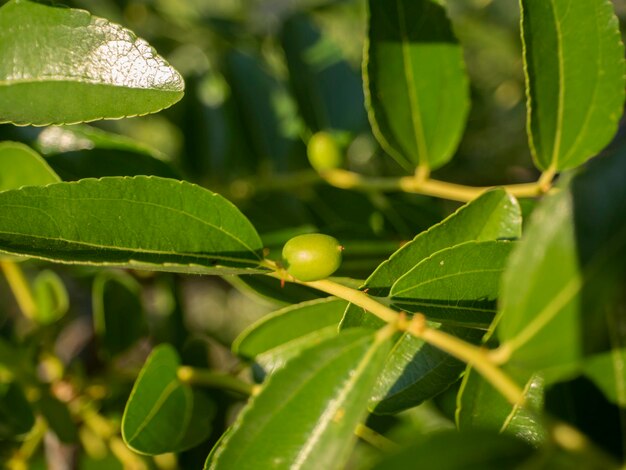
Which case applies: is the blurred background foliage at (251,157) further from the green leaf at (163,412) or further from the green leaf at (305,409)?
the green leaf at (305,409)

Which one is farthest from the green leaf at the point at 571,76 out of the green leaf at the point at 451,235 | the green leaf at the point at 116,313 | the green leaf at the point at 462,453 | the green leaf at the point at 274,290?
the green leaf at the point at 116,313

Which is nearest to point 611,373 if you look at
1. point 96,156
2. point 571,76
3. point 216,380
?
point 571,76

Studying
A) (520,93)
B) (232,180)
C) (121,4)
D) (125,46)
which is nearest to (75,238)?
(125,46)

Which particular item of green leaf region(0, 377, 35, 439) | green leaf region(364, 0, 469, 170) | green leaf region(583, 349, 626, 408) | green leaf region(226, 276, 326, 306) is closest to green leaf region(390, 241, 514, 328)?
green leaf region(583, 349, 626, 408)

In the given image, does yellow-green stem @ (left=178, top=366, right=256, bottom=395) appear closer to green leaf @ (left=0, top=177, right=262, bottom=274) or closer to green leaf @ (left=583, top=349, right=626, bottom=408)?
green leaf @ (left=0, top=177, right=262, bottom=274)

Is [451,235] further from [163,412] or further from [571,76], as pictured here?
[163,412]
